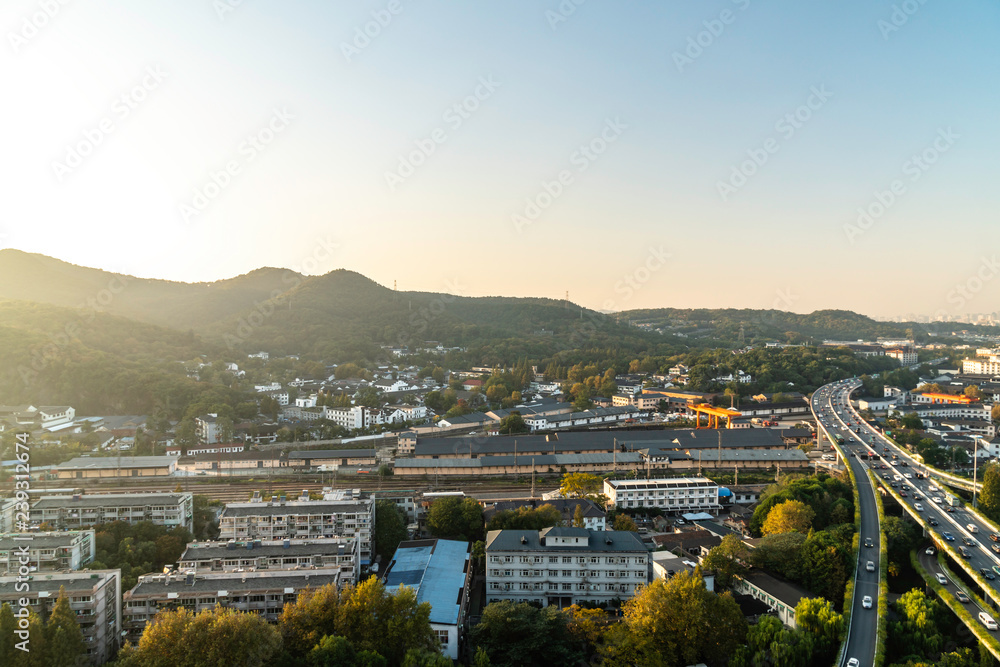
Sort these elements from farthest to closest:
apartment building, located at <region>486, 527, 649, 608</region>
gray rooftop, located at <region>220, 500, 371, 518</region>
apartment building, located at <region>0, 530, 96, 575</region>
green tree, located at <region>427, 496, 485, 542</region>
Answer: green tree, located at <region>427, 496, 485, 542</region>, gray rooftop, located at <region>220, 500, 371, 518</region>, apartment building, located at <region>486, 527, 649, 608</region>, apartment building, located at <region>0, 530, 96, 575</region>

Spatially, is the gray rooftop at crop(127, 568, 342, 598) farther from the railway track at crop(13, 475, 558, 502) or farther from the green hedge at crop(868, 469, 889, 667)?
the green hedge at crop(868, 469, 889, 667)

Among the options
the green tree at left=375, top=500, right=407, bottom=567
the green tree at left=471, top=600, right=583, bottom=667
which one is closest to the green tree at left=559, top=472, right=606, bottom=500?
the green tree at left=375, top=500, right=407, bottom=567

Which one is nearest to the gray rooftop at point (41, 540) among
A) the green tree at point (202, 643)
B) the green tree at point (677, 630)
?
the green tree at point (202, 643)

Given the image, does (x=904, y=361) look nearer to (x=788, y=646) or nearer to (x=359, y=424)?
(x=359, y=424)

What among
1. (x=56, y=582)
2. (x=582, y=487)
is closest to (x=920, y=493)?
(x=582, y=487)

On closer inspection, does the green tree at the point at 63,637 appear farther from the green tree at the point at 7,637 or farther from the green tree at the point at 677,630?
the green tree at the point at 677,630

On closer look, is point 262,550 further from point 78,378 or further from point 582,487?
point 78,378

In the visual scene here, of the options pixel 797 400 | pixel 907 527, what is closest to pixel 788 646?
pixel 907 527
